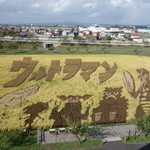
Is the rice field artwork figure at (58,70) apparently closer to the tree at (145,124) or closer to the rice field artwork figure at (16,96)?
the rice field artwork figure at (16,96)

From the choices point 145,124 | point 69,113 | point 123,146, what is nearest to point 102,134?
point 123,146

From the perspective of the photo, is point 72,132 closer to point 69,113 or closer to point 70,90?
point 69,113

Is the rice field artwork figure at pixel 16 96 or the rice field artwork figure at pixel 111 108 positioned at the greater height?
the rice field artwork figure at pixel 16 96

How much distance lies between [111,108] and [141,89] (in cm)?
635

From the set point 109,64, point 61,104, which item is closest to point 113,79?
point 109,64

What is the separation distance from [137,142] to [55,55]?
17757 millimetres

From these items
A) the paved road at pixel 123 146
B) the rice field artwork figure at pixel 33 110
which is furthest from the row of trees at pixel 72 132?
the paved road at pixel 123 146

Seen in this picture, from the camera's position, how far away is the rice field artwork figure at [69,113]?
23.8 metres

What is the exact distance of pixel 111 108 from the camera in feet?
83.9

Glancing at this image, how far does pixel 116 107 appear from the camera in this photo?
25719 mm

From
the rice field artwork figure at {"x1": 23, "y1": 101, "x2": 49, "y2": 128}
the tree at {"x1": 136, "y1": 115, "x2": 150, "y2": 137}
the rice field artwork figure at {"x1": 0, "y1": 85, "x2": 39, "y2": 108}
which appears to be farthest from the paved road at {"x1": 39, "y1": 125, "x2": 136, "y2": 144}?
the rice field artwork figure at {"x1": 0, "y1": 85, "x2": 39, "y2": 108}

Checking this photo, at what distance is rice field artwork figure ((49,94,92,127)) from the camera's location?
23844 mm

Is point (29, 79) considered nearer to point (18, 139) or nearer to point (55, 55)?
point (55, 55)

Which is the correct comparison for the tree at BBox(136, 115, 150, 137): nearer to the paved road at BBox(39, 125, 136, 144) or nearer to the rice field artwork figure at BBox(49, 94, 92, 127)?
the paved road at BBox(39, 125, 136, 144)
